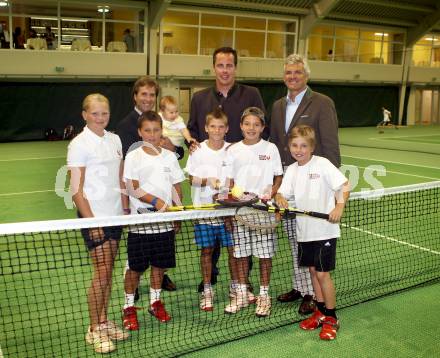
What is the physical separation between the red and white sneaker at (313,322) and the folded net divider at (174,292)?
0.16 m

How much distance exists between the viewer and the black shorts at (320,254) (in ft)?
12.8

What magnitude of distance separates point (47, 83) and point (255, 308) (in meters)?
18.2

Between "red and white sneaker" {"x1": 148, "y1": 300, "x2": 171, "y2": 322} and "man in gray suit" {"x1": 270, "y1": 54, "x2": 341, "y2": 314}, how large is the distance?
4.07ft

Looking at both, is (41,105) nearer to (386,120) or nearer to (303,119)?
(303,119)

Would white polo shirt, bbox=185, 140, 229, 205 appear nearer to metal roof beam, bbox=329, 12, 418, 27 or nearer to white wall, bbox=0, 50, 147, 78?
white wall, bbox=0, 50, 147, 78

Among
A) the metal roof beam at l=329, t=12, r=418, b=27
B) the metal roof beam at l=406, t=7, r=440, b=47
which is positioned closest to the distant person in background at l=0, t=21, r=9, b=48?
the metal roof beam at l=329, t=12, r=418, b=27

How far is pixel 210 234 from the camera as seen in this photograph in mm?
4332

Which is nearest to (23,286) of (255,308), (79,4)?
(255,308)

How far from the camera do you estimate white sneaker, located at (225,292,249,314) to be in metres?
4.38

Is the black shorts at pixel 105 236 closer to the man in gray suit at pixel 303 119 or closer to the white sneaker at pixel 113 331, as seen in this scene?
the white sneaker at pixel 113 331

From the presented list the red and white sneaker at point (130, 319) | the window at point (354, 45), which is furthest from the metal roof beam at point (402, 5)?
the red and white sneaker at point (130, 319)

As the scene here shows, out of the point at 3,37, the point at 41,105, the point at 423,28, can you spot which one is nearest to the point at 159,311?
the point at 41,105

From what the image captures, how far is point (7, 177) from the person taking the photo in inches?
449

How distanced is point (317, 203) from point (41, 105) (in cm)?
1855
